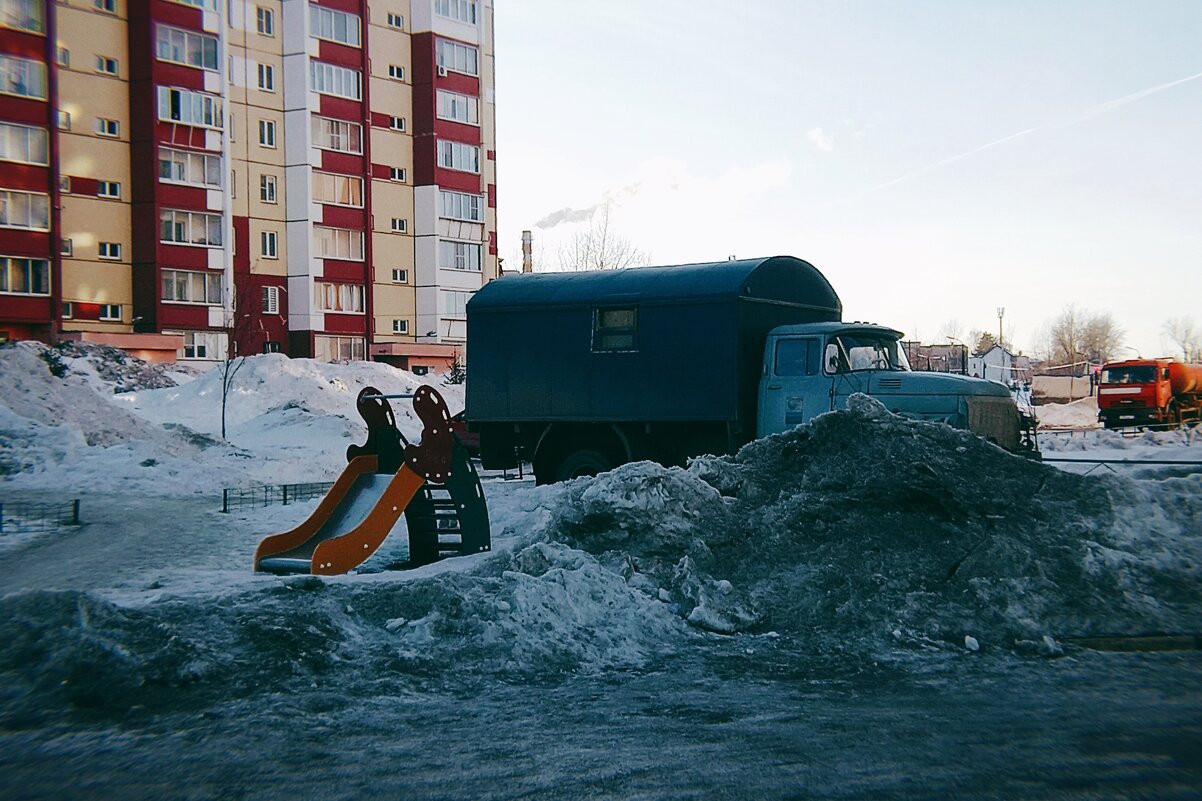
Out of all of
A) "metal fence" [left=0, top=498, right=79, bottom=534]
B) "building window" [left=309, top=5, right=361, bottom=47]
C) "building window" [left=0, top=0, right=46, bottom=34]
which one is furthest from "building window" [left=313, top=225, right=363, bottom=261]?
"metal fence" [left=0, top=498, right=79, bottom=534]

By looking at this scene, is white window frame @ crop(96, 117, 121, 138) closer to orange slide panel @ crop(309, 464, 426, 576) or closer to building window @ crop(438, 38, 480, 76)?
building window @ crop(438, 38, 480, 76)

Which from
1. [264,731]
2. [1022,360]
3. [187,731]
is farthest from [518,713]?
[1022,360]

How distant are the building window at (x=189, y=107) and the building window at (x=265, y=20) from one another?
550cm

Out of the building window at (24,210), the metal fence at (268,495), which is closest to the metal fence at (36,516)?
the metal fence at (268,495)

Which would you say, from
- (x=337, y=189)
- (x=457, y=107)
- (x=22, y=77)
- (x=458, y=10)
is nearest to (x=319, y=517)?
(x=22, y=77)

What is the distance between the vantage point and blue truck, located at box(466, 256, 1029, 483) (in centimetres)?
1420

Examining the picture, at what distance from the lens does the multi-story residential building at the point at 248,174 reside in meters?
42.7

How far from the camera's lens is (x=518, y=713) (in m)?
6.15

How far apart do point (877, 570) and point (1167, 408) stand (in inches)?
1452

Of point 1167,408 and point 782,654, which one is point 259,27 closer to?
point 1167,408

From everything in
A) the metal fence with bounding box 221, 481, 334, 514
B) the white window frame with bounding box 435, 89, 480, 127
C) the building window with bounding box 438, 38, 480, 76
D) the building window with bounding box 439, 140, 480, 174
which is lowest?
the metal fence with bounding box 221, 481, 334, 514

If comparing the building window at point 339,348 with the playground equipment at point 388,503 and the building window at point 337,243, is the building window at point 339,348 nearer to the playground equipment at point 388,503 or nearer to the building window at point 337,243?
the building window at point 337,243

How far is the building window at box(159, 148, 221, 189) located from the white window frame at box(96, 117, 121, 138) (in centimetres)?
193

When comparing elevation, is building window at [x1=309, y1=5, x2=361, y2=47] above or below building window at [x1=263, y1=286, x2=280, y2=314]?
above
